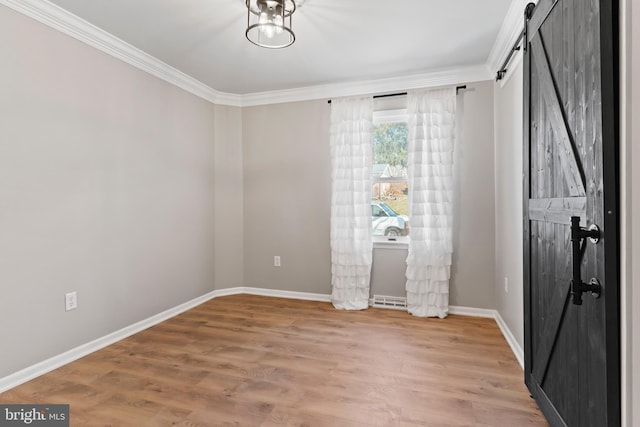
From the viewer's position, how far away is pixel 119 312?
2859 mm

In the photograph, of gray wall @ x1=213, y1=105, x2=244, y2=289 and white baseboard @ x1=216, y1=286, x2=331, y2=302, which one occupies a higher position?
gray wall @ x1=213, y1=105, x2=244, y2=289

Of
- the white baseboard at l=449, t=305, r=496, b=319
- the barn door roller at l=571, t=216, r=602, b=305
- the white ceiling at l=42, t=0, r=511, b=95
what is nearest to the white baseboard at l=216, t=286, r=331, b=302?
the white baseboard at l=449, t=305, r=496, b=319

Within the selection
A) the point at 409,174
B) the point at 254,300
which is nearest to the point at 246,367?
the point at 254,300

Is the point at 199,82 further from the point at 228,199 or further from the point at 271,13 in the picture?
the point at 271,13

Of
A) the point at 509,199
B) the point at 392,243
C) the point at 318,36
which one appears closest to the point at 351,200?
the point at 392,243

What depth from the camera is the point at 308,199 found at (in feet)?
13.1

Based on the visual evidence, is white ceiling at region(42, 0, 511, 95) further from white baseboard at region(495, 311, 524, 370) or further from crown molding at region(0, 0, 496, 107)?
white baseboard at region(495, 311, 524, 370)

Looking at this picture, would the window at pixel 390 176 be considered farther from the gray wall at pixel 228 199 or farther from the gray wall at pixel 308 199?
the gray wall at pixel 228 199

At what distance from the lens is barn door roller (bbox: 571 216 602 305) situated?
3.90 ft

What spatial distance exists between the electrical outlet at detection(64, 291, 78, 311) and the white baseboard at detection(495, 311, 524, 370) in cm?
330

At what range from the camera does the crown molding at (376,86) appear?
338 cm

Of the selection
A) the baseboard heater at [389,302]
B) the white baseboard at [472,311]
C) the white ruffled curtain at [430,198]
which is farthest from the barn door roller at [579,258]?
the baseboard heater at [389,302]

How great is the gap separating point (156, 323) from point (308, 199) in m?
2.07

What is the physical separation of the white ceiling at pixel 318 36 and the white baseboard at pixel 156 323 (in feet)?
8.13
